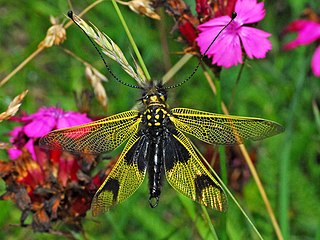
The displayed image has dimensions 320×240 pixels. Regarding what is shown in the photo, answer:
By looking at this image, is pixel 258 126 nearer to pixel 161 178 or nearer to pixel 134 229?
pixel 161 178

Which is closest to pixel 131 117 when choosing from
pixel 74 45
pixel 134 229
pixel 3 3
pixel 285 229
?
pixel 285 229

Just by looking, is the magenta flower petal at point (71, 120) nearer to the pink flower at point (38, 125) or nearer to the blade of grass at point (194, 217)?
the pink flower at point (38, 125)

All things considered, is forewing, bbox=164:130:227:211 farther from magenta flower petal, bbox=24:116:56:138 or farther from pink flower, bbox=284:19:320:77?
pink flower, bbox=284:19:320:77

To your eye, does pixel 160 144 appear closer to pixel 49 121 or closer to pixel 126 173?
pixel 126 173

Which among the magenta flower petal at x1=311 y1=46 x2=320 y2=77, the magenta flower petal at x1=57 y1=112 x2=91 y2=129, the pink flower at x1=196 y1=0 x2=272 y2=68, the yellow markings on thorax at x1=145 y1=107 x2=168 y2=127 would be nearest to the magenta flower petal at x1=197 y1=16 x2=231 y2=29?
the pink flower at x1=196 y1=0 x2=272 y2=68

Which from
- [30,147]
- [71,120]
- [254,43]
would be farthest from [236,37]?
[30,147]

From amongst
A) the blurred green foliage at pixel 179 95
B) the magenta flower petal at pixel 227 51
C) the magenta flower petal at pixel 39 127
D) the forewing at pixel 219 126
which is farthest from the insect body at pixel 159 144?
the blurred green foliage at pixel 179 95

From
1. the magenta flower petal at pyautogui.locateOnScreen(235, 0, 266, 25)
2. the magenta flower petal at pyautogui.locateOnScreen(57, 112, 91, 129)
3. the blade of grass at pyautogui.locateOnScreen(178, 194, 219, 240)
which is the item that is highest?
the magenta flower petal at pyautogui.locateOnScreen(235, 0, 266, 25)
